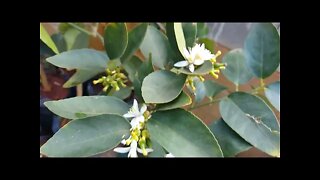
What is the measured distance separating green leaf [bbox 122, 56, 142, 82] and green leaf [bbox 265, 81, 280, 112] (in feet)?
0.75

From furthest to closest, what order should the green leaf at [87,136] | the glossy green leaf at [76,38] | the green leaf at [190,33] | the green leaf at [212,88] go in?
the glossy green leaf at [76,38]
the green leaf at [212,88]
the green leaf at [190,33]
the green leaf at [87,136]

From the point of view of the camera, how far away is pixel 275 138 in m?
0.56

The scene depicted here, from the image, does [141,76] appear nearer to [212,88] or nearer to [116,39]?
[116,39]

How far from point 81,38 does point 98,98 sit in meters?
0.32

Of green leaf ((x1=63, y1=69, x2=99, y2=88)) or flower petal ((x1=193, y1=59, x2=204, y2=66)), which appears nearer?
flower petal ((x1=193, y1=59, x2=204, y2=66))

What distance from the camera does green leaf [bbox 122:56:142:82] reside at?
657mm

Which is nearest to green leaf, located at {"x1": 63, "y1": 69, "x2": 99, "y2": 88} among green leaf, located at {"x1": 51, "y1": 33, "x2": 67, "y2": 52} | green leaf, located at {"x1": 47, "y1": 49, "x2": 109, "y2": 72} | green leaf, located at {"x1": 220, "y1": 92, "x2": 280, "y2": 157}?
green leaf, located at {"x1": 47, "y1": 49, "x2": 109, "y2": 72}

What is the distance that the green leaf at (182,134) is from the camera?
0.50 m

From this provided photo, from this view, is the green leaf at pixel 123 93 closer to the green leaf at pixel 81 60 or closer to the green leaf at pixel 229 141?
the green leaf at pixel 81 60

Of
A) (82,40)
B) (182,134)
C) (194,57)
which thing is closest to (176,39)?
(194,57)

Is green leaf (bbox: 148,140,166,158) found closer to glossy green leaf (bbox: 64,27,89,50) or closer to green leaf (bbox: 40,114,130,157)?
green leaf (bbox: 40,114,130,157)

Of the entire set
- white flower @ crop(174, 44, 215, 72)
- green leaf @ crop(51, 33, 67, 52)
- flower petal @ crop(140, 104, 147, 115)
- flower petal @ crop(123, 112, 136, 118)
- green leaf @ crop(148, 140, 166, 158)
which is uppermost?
green leaf @ crop(51, 33, 67, 52)

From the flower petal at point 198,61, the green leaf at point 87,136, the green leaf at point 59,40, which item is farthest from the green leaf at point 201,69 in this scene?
the green leaf at point 59,40

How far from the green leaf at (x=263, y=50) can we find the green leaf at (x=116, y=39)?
22 cm
